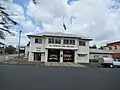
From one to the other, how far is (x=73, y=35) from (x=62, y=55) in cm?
573

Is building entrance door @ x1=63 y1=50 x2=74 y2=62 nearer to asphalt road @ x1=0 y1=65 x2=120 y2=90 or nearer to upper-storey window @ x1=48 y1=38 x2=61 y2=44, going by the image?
upper-storey window @ x1=48 y1=38 x2=61 y2=44

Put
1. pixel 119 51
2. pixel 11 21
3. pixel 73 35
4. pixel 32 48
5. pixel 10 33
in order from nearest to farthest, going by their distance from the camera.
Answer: pixel 11 21
pixel 10 33
pixel 32 48
pixel 73 35
pixel 119 51

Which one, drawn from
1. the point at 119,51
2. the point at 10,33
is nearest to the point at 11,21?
the point at 10,33

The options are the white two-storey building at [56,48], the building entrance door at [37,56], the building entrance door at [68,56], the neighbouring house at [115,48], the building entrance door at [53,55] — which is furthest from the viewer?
the neighbouring house at [115,48]

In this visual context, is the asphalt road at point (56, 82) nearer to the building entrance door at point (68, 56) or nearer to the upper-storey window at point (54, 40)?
the upper-storey window at point (54, 40)

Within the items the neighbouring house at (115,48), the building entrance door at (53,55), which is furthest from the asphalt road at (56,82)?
the neighbouring house at (115,48)

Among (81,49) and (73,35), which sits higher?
(73,35)

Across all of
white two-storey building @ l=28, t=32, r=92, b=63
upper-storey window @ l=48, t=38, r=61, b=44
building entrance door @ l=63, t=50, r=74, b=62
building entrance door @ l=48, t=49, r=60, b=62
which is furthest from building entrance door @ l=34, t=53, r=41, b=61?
building entrance door @ l=63, t=50, r=74, b=62

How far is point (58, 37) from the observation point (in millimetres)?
45594

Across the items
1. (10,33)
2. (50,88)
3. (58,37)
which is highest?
(58,37)

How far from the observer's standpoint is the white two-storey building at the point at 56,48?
147 ft

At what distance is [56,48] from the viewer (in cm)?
4497

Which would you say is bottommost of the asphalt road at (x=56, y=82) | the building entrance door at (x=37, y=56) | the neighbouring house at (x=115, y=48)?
the asphalt road at (x=56, y=82)

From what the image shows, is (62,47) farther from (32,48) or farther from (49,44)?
(32,48)
